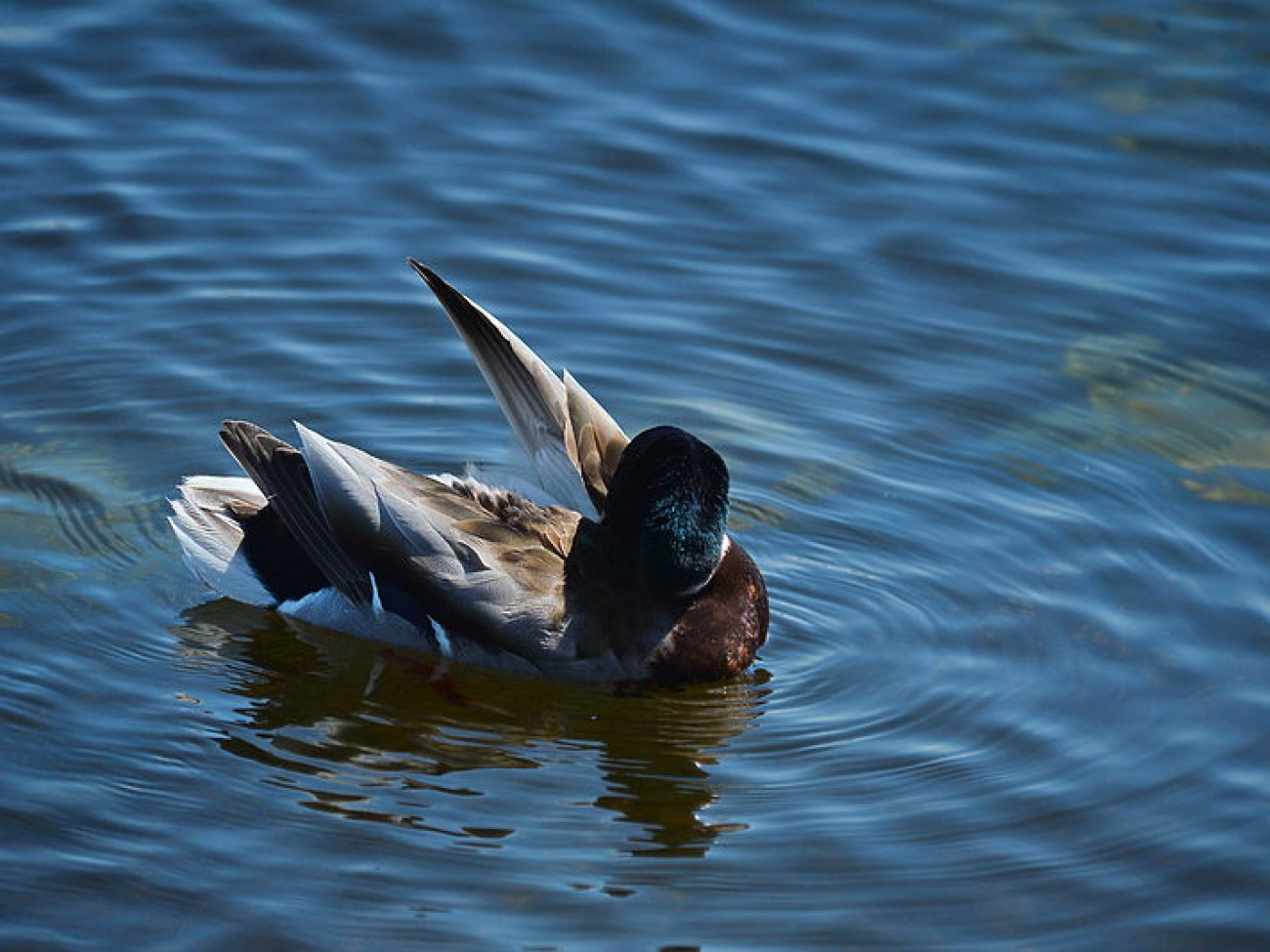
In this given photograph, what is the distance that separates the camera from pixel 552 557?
736 cm

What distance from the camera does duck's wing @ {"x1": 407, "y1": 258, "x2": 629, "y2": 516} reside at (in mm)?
7715

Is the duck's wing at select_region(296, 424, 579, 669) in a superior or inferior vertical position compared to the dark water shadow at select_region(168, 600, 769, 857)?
superior

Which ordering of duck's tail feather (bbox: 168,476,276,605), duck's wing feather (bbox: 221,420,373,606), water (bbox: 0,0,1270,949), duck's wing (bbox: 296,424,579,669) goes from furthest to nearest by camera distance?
duck's tail feather (bbox: 168,476,276,605) → duck's wing feather (bbox: 221,420,373,606) → duck's wing (bbox: 296,424,579,669) → water (bbox: 0,0,1270,949)

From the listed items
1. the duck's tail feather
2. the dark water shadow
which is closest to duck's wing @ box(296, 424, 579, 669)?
the dark water shadow

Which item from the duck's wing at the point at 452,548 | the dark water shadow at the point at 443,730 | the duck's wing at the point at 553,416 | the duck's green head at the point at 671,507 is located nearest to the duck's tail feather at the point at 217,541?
the dark water shadow at the point at 443,730

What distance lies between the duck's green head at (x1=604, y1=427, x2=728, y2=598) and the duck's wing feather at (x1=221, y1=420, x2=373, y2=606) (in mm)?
924

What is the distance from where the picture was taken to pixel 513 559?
7.27 metres

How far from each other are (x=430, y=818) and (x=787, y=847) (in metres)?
1.06

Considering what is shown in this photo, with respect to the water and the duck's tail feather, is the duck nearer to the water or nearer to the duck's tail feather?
the duck's tail feather

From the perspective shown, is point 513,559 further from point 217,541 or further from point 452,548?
point 217,541

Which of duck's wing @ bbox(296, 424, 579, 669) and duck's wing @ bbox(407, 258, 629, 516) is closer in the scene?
duck's wing @ bbox(296, 424, 579, 669)

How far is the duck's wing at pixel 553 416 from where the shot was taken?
7.71m

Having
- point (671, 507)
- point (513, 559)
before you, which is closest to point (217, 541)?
point (513, 559)

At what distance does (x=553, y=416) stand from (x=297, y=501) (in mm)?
958
